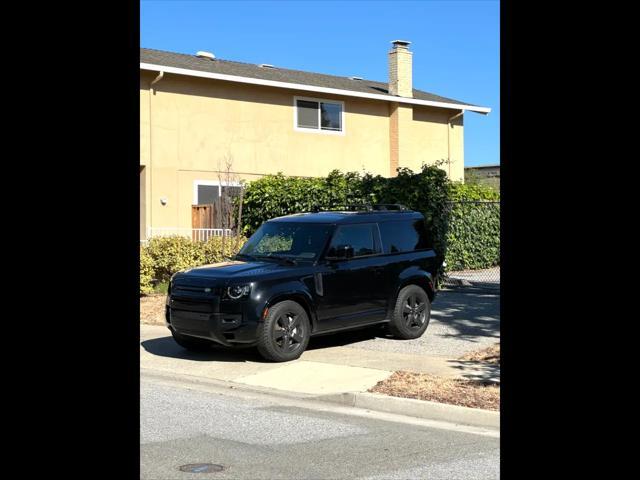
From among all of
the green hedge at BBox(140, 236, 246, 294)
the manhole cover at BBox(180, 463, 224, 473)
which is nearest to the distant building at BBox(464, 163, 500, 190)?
the green hedge at BBox(140, 236, 246, 294)

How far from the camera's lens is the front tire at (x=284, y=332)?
1113 cm

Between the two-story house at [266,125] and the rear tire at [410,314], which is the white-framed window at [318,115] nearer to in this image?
the two-story house at [266,125]

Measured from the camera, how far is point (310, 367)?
11.1 m

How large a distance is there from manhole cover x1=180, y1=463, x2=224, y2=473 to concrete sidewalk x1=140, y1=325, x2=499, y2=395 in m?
3.23

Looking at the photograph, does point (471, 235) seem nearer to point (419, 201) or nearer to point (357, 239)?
point (419, 201)

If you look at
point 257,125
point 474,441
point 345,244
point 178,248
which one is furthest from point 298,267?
point 257,125

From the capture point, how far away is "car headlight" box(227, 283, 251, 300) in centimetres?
1101

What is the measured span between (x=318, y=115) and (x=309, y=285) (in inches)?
640

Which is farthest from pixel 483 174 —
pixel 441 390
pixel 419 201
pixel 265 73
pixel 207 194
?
pixel 441 390

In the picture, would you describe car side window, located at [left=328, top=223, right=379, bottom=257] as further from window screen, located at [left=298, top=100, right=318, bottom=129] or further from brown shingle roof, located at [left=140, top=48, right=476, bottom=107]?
window screen, located at [left=298, top=100, right=318, bottom=129]
